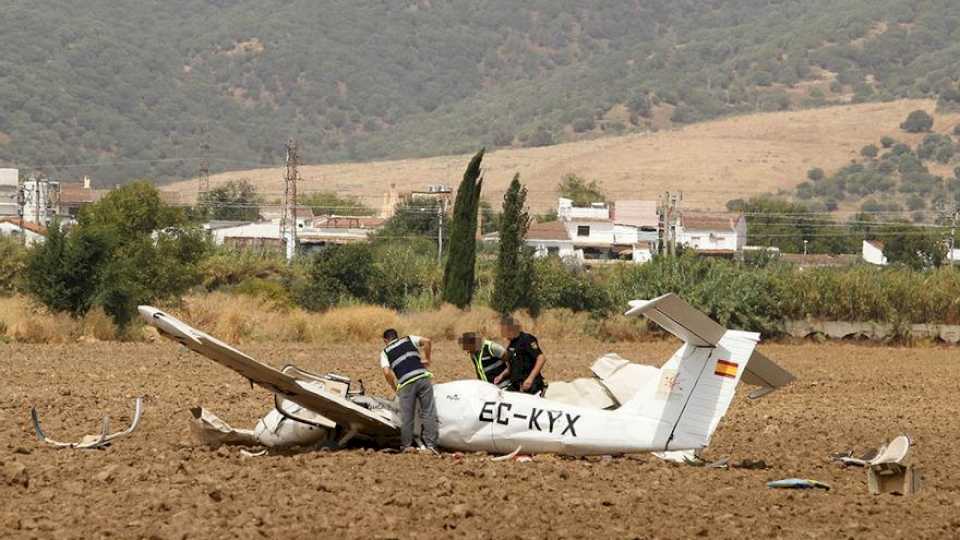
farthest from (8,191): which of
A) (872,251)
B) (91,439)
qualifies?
(91,439)

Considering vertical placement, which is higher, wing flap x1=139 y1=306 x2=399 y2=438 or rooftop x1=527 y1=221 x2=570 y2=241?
wing flap x1=139 y1=306 x2=399 y2=438

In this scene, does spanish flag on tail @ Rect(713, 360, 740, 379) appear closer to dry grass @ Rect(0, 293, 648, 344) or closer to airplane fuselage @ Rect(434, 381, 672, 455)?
airplane fuselage @ Rect(434, 381, 672, 455)

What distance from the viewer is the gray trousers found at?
18.5 metres

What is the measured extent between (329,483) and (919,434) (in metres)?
10.3

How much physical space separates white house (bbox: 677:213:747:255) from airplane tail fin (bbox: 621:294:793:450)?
319 feet

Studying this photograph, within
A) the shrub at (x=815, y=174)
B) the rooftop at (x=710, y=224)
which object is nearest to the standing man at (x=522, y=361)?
the rooftop at (x=710, y=224)

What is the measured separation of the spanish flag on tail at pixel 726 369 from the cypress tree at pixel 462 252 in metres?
34.4

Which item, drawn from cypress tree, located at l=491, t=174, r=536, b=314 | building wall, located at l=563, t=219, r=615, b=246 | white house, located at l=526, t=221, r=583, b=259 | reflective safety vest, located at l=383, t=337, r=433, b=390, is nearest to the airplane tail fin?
reflective safety vest, located at l=383, t=337, r=433, b=390

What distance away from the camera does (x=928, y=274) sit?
60469mm

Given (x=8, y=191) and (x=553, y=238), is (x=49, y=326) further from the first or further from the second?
(x=8, y=191)

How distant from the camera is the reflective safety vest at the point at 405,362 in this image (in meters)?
18.6

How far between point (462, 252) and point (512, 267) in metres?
1.49

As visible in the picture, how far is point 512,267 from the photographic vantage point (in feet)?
173

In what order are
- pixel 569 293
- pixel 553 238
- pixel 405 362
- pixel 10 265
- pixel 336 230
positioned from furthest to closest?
1. pixel 553 238
2. pixel 336 230
3. pixel 10 265
4. pixel 569 293
5. pixel 405 362
